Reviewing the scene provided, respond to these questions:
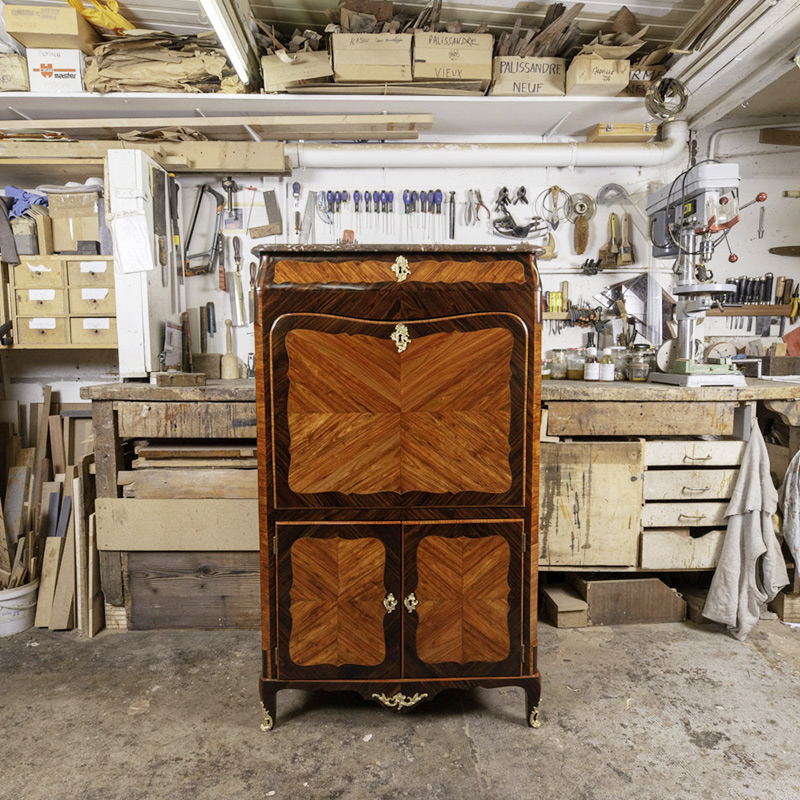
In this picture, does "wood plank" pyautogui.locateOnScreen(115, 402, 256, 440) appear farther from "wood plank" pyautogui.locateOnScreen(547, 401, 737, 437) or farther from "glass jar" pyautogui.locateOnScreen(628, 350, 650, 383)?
"glass jar" pyautogui.locateOnScreen(628, 350, 650, 383)

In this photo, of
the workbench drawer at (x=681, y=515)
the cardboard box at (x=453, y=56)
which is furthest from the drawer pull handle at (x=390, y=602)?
the cardboard box at (x=453, y=56)

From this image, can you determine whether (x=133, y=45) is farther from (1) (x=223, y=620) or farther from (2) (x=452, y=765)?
(2) (x=452, y=765)

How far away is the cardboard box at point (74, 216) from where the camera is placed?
2.71 metres

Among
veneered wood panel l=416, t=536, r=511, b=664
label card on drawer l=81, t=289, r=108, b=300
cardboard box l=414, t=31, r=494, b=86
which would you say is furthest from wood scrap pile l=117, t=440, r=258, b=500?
cardboard box l=414, t=31, r=494, b=86

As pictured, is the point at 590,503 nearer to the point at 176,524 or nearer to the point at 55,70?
the point at 176,524

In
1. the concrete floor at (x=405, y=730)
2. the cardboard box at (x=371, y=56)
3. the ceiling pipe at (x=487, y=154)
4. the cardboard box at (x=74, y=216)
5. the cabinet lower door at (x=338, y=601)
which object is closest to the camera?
the concrete floor at (x=405, y=730)

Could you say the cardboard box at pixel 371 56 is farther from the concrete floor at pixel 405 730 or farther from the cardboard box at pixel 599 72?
the concrete floor at pixel 405 730

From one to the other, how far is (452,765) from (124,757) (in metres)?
1.00

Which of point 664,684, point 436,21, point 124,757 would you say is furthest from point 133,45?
point 664,684

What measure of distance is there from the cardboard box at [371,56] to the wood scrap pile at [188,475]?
1898 millimetres

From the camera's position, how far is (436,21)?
2594 millimetres

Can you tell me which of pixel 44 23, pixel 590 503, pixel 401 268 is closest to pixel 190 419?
pixel 401 268

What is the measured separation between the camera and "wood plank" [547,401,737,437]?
90.7 inches

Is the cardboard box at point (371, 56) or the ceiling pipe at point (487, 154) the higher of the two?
the cardboard box at point (371, 56)
